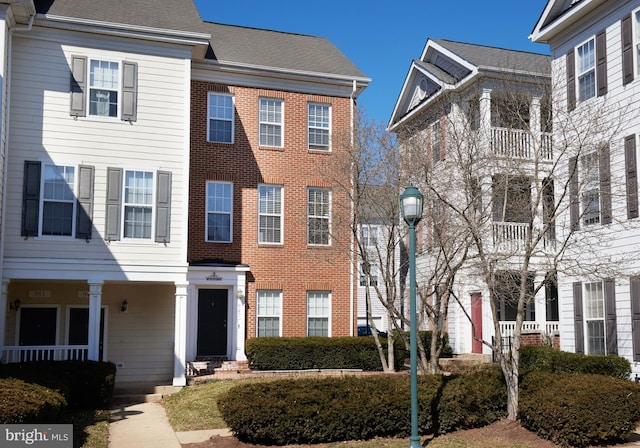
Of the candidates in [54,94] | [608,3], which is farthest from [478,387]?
[54,94]

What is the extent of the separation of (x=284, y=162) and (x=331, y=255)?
129 inches

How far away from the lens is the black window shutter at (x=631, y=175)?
1571 cm

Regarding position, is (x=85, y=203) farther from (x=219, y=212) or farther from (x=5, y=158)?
(x=219, y=212)

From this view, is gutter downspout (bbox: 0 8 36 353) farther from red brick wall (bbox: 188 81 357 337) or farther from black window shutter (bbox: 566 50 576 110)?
black window shutter (bbox: 566 50 576 110)

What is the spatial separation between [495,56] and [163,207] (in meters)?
13.7

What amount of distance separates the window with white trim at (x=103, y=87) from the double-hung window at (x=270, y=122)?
5029 millimetres

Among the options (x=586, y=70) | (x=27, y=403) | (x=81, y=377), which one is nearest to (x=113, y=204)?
(x=81, y=377)

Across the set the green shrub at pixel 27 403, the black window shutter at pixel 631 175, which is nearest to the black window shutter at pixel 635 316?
the black window shutter at pixel 631 175

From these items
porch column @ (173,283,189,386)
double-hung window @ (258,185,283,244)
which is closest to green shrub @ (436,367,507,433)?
porch column @ (173,283,189,386)

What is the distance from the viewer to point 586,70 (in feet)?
58.5

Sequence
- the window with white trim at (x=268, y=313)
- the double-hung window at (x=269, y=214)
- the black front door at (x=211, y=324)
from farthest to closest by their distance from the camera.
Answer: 1. the double-hung window at (x=269, y=214)
2. the window with white trim at (x=268, y=313)
3. the black front door at (x=211, y=324)

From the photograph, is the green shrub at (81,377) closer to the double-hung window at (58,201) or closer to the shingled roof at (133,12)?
the double-hung window at (58,201)

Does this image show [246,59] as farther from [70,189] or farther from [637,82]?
[637,82]

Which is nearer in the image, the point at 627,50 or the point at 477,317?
the point at 627,50
